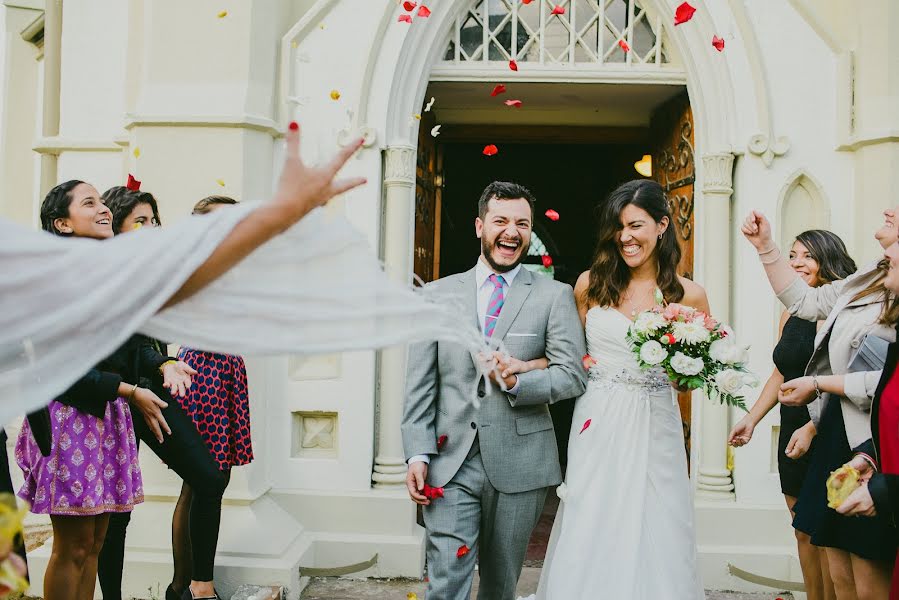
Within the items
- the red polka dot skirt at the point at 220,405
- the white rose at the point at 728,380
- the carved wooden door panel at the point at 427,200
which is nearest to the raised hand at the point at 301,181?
the white rose at the point at 728,380

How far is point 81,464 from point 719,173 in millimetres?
4428

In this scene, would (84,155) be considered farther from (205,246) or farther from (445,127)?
(205,246)

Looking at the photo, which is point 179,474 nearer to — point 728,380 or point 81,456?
point 81,456

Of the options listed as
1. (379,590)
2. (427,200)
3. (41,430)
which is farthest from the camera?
(427,200)

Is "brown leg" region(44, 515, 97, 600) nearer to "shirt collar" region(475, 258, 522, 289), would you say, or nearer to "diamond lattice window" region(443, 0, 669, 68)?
"shirt collar" region(475, 258, 522, 289)

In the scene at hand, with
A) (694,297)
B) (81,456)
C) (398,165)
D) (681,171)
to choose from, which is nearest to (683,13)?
(681,171)

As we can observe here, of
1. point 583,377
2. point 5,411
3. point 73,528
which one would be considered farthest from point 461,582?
point 5,411

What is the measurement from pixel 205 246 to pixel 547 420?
2092 millimetres

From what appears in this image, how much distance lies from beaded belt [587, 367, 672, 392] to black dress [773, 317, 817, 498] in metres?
0.95

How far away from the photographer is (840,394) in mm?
3346

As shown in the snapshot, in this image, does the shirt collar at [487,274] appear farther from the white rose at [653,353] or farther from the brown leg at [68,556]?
the brown leg at [68,556]

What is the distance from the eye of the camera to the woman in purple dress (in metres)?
3.40

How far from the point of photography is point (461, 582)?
3.43 meters

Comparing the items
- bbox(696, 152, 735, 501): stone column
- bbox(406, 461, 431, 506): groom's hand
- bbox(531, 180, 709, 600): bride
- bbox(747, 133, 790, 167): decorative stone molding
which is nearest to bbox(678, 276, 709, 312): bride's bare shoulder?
bbox(531, 180, 709, 600): bride
